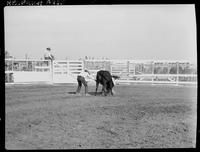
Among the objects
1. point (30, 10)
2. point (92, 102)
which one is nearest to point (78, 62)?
point (92, 102)

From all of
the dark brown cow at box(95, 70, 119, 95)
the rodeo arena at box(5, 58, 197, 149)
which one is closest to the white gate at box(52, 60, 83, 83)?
the rodeo arena at box(5, 58, 197, 149)

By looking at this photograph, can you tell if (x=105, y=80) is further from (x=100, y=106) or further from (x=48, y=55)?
(x=48, y=55)

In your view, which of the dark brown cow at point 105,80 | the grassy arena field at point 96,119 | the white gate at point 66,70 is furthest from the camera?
the dark brown cow at point 105,80

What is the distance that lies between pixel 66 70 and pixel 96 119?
0.67m

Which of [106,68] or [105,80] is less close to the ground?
[106,68]

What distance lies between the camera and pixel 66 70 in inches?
114

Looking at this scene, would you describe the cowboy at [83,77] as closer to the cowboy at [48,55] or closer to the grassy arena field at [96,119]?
the grassy arena field at [96,119]

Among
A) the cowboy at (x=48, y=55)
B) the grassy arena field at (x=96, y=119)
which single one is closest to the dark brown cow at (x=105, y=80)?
the grassy arena field at (x=96, y=119)

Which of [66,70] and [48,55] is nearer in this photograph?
[48,55]

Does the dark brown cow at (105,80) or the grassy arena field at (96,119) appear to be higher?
the dark brown cow at (105,80)

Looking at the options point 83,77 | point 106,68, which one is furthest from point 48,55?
point 106,68

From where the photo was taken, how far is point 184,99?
→ 9.06 feet

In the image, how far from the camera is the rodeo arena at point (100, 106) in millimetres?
2595

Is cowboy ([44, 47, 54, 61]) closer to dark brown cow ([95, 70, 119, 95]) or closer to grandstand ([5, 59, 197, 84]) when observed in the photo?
grandstand ([5, 59, 197, 84])
